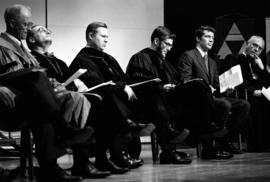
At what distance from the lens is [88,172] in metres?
3.79

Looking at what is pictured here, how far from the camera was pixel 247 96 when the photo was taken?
620cm

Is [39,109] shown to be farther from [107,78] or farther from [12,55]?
[107,78]

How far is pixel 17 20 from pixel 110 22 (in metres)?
3.79

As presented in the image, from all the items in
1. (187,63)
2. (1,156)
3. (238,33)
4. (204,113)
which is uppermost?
(238,33)

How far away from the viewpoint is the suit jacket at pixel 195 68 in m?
5.50

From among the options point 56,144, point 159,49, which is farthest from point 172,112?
point 56,144

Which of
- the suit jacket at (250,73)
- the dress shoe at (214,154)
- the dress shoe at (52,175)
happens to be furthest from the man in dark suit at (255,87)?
the dress shoe at (52,175)

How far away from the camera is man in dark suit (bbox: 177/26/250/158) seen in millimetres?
5355

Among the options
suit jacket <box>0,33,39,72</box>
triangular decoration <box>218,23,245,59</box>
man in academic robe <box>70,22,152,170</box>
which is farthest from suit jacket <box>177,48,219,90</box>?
suit jacket <box>0,33,39,72</box>

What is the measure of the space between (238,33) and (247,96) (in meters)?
1.35

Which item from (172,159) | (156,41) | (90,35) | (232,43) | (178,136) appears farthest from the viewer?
(232,43)

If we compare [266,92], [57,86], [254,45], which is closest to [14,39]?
[57,86]

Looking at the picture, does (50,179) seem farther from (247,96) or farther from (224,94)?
(247,96)

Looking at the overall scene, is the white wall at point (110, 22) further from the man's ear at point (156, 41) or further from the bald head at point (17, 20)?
the bald head at point (17, 20)
